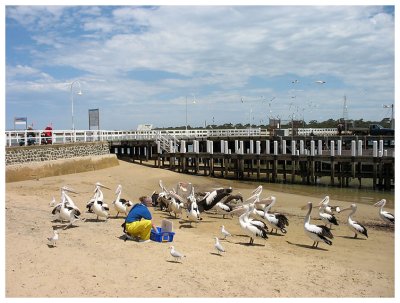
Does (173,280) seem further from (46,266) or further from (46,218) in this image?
(46,218)

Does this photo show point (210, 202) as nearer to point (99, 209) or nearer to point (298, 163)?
point (99, 209)

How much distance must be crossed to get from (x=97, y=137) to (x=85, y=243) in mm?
24163

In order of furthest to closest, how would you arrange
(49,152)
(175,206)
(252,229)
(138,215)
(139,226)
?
1. (49,152)
2. (175,206)
3. (252,229)
4. (138,215)
5. (139,226)

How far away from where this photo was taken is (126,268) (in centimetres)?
774

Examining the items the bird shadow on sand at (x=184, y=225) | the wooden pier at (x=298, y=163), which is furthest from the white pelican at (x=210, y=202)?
the wooden pier at (x=298, y=163)

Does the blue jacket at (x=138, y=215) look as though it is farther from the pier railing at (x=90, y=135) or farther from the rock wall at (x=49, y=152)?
the pier railing at (x=90, y=135)

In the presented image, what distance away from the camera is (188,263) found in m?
8.38

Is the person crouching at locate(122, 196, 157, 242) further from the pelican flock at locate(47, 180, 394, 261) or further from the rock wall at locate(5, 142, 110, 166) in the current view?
the rock wall at locate(5, 142, 110, 166)

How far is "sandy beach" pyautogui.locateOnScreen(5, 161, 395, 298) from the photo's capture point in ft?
22.7

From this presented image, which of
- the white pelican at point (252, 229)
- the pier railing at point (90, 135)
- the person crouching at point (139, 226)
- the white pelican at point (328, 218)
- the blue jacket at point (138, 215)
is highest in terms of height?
the pier railing at point (90, 135)

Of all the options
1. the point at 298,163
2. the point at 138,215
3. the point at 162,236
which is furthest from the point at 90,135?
the point at 162,236

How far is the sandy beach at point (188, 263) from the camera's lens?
692 centimetres

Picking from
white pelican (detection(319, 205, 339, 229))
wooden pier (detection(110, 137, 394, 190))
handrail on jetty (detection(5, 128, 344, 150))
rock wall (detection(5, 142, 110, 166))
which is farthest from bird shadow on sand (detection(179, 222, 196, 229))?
wooden pier (detection(110, 137, 394, 190))

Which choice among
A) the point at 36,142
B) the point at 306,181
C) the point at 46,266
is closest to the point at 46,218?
the point at 46,266
